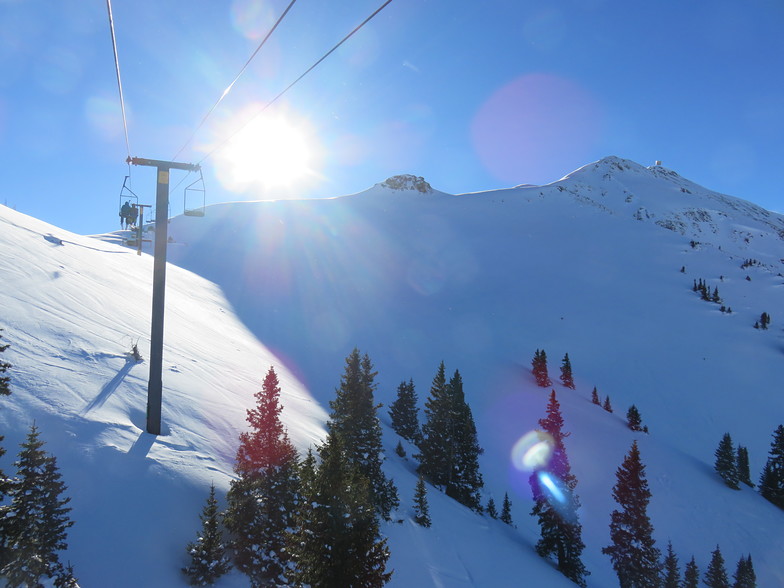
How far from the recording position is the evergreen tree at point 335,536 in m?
8.53

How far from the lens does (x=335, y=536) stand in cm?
858

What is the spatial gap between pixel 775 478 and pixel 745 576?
22.1 m

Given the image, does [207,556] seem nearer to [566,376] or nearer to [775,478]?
[566,376]

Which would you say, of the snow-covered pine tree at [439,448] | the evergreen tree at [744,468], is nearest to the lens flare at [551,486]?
the snow-covered pine tree at [439,448]

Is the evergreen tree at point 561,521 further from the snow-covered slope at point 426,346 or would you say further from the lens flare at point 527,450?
the lens flare at point 527,450

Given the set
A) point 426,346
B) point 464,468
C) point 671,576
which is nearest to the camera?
point 671,576

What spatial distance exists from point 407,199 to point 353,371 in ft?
424

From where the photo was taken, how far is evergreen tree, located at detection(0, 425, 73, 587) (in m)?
6.60

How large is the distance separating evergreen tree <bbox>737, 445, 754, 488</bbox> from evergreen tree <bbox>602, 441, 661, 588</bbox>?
111 feet

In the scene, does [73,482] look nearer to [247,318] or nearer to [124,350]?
[124,350]

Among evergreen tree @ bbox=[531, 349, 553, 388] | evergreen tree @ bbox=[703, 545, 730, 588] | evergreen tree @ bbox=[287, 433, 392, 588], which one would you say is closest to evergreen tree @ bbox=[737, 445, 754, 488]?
evergreen tree @ bbox=[531, 349, 553, 388]

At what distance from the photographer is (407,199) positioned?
472ft

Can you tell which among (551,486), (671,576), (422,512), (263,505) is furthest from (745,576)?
(263,505)

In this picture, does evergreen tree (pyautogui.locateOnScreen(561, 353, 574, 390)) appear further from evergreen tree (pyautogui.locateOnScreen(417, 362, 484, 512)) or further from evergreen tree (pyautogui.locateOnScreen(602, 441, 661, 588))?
evergreen tree (pyautogui.locateOnScreen(602, 441, 661, 588))
